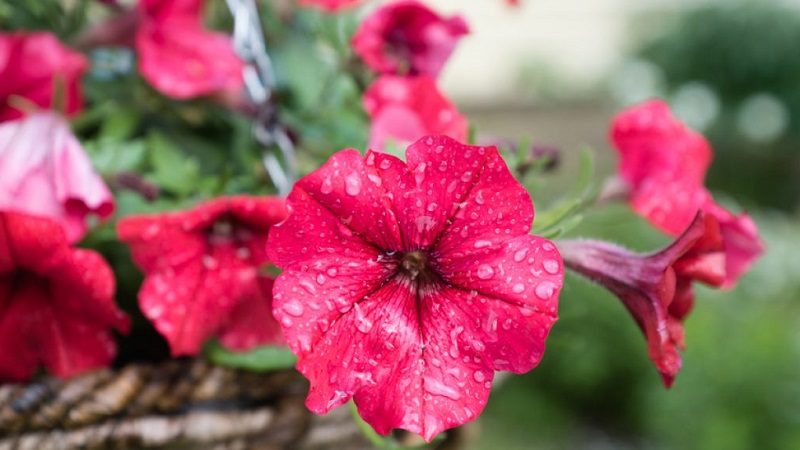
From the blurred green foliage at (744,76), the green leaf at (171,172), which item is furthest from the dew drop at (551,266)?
the blurred green foliage at (744,76)

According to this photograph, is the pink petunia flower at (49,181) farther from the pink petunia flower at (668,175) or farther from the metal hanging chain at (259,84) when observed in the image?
the pink petunia flower at (668,175)

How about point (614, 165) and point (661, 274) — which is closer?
point (661, 274)

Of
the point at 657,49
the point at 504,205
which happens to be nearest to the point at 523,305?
the point at 504,205

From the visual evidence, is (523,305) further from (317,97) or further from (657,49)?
(657,49)

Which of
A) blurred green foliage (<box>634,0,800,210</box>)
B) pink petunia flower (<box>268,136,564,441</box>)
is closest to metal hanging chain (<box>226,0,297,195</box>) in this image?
pink petunia flower (<box>268,136,564,441</box>)

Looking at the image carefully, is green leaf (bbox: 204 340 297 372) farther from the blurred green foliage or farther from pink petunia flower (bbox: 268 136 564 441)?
the blurred green foliage

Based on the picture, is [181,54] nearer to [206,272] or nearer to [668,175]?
[206,272]

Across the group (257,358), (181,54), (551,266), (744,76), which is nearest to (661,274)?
(551,266)
